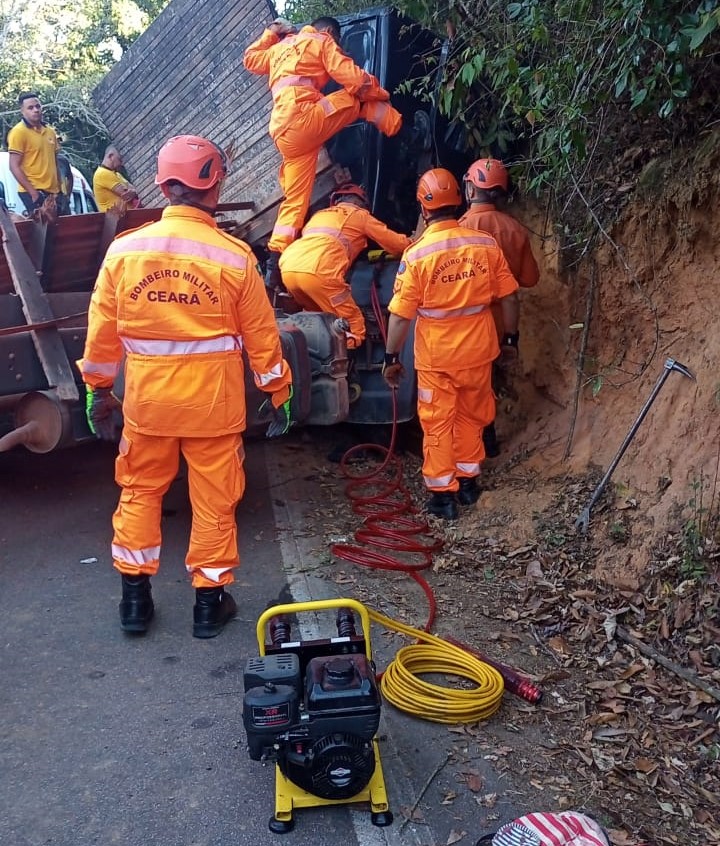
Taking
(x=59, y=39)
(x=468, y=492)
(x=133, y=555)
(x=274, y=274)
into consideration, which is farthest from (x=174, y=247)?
(x=59, y=39)

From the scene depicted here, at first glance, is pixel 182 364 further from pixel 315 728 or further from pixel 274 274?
pixel 274 274

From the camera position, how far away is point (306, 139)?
5633mm

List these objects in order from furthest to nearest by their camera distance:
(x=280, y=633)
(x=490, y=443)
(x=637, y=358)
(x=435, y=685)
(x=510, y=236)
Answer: (x=490, y=443) < (x=510, y=236) < (x=637, y=358) < (x=435, y=685) < (x=280, y=633)

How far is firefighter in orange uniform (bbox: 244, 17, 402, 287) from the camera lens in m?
5.55

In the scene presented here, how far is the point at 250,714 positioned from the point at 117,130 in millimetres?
6762

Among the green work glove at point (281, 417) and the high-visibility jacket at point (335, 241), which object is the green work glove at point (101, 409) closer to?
the green work glove at point (281, 417)

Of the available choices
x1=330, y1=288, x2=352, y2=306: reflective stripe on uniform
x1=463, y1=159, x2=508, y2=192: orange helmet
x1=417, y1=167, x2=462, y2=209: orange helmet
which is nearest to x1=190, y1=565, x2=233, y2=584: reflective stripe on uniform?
x1=330, y1=288, x2=352, y2=306: reflective stripe on uniform

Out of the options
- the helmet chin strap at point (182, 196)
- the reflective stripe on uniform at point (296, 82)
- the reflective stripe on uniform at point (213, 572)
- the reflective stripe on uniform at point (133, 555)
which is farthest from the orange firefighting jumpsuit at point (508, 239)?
the reflective stripe on uniform at point (133, 555)

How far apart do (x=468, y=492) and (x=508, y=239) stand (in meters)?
1.70

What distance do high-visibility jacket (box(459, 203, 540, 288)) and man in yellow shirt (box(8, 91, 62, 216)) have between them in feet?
16.7

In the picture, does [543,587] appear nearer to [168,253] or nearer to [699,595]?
[699,595]

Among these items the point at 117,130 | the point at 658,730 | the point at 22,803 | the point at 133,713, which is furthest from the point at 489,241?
the point at 117,130

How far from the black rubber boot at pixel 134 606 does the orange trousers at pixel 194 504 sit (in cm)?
6

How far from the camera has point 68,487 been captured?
535 centimetres
